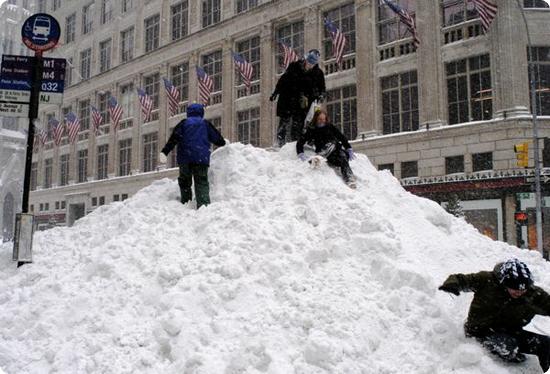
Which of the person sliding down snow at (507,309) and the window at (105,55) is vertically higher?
the window at (105,55)

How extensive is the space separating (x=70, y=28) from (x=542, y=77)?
41.1 m

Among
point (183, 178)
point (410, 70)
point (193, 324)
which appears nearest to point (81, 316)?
point (193, 324)

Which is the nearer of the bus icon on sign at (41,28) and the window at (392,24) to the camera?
the bus icon on sign at (41,28)

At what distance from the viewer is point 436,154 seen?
18969 millimetres

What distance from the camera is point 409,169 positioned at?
65.6 feet

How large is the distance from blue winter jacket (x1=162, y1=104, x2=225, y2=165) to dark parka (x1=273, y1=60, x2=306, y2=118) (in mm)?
2025

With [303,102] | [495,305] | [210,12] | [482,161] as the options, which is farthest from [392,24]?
[495,305]

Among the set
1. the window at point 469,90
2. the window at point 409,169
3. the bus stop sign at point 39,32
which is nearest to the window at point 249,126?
the window at point 409,169

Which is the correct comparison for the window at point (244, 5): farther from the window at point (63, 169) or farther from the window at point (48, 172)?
the window at point (48, 172)

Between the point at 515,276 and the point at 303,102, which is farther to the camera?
the point at 303,102

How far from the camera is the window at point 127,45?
119 ft

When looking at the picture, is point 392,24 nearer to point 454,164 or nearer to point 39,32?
point 454,164

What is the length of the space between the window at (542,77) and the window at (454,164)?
10.9 feet

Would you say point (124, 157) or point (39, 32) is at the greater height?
point (124, 157)
